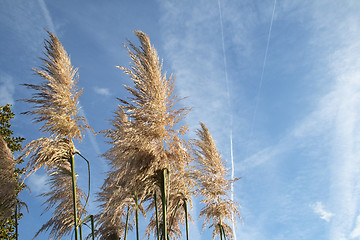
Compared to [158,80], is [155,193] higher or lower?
lower

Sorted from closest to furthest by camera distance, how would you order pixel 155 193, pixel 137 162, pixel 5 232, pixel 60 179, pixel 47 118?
1. pixel 137 162
2. pixel 155 193
3. pixel 47 118
4. pixel 60 179
5. pixel 5 232

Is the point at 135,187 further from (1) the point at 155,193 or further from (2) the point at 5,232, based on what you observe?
(2) the point at 5,232

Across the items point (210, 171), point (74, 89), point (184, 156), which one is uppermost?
point (74, 89)

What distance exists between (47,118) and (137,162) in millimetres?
1465

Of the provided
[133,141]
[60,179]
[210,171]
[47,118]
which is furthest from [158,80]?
[60,179]

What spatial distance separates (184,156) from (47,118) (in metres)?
1.90

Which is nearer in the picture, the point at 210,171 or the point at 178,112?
the point at 178,112

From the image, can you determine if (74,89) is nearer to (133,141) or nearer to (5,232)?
(133,141)

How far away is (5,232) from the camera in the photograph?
7.80 m

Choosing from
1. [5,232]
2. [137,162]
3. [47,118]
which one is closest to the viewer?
[137,162]

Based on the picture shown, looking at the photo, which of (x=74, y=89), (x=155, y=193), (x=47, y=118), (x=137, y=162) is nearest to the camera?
(x=137, y=162)

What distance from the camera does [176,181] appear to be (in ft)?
13.2

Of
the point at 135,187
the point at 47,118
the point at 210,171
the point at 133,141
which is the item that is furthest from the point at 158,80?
the point at 210,171

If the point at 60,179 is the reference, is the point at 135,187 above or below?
below
